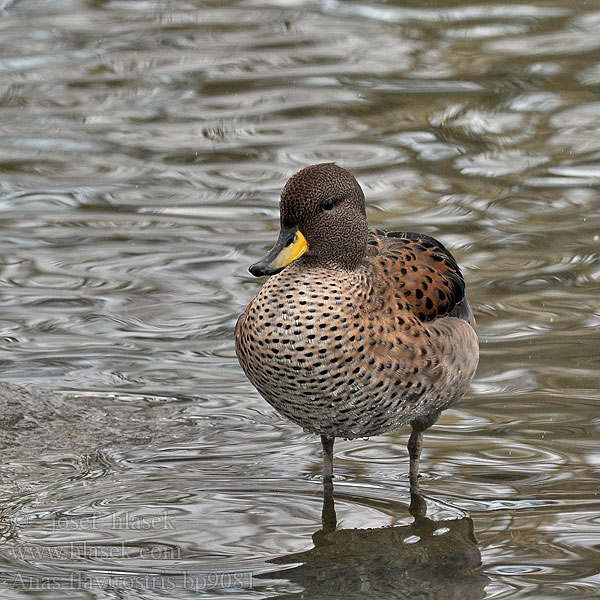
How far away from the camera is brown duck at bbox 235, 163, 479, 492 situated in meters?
5.21

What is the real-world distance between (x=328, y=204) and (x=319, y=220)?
0.07 meters

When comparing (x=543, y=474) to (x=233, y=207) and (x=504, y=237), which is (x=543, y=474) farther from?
(x=233, y=207)

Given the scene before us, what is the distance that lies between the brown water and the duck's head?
3.52 ft

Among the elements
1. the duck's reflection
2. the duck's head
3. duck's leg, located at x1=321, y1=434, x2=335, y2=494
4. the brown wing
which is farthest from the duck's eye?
the duck's reflection

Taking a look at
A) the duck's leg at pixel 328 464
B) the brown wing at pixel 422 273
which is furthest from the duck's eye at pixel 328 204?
the duck's leg at pixel 328 464

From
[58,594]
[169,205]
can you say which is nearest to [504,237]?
[169,205]

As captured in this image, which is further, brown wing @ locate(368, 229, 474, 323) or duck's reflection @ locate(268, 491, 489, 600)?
brown wing @ locate(368, 229, 474, 323)

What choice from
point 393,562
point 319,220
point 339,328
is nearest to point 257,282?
point 319,220

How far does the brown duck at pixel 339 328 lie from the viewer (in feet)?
17.1

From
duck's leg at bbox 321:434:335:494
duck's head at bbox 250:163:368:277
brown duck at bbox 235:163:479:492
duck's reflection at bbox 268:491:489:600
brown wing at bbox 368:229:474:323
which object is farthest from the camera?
duck's leg at bbox 321:434:335:494

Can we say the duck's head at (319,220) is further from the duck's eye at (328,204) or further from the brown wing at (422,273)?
the brown wing at (422,273)

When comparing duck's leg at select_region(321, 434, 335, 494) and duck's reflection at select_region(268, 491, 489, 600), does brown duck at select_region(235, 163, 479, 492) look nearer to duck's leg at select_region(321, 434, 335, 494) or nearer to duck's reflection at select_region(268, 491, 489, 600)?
duck's leg at select_region(321, 434, 335, 494)

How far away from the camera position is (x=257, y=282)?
8.48 meters

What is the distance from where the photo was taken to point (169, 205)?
983 centimetres
